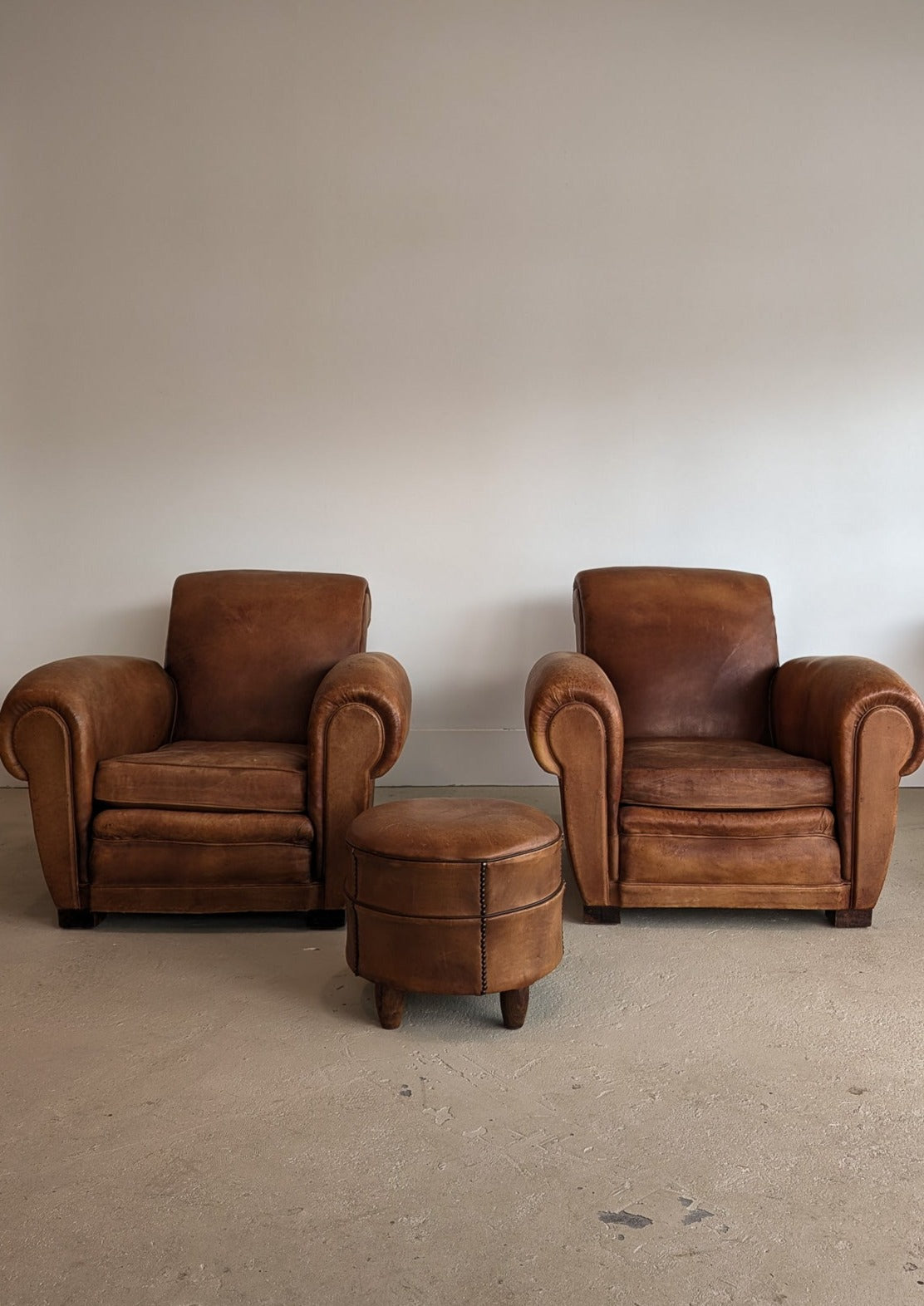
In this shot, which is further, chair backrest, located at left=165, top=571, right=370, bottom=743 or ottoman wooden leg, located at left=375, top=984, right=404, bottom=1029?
chair backrest, located at left=165, top=571, right=370, bottom=743

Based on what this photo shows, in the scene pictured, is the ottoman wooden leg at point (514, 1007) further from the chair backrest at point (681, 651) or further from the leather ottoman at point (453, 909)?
the chair backrest at point (681, 651)

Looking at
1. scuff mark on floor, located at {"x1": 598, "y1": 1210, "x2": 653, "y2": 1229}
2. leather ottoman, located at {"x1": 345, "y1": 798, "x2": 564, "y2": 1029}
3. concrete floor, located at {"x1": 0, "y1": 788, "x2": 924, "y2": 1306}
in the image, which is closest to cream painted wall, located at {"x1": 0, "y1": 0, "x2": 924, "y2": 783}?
concrete floor, located at {"x1": 0, "y1": 788, "x2": 924, "y2": 1306}

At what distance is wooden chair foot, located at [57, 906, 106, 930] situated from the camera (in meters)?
2.90

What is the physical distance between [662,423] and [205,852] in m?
2.63

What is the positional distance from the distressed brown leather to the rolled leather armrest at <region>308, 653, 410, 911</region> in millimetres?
613

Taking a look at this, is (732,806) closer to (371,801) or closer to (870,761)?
(870,761)

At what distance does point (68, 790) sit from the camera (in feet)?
9.44

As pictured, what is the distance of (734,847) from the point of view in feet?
9.57

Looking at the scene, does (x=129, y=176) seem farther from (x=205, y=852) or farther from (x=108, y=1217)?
(x=108, y=1217)

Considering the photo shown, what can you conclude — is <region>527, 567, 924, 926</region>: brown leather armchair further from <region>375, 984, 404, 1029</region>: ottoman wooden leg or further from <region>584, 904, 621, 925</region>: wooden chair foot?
<region>375, 984, 404, 1029</region>: ottoman wooden leg

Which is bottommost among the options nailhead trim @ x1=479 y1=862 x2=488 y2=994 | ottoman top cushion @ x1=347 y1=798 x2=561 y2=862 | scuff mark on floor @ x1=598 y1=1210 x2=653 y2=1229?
scuff mark on floor @ x1=598 y1=1210 x2=653 y2=1229

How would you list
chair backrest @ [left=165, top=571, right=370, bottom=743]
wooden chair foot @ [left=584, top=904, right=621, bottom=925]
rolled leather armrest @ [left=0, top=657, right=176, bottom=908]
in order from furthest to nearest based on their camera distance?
chair backrest @ [left=165, top=571, right=370, bottom=743] → wooden chair foot @ [left=584, top=904, right=621, bottom=925] → rolled leather armrest @ [left=0, top=657, right=176, bottom=908]

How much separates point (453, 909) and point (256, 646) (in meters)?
1.68

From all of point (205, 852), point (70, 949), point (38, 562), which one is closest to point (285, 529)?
point (38, 562)
